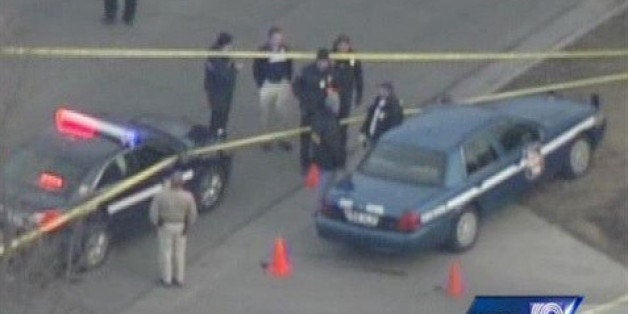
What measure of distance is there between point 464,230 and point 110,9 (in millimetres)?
8288

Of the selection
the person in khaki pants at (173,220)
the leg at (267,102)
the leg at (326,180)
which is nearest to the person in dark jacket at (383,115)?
the leg at (326,180)

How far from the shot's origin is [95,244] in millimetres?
20297

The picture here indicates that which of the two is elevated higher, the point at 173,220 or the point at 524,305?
the point at 524,305

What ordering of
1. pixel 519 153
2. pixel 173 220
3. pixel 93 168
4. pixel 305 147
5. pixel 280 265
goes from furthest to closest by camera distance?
pixel 305 147, pixel 519 153, pixel 280 265, pixel 93 168, pixel 173 220

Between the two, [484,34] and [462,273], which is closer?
[462,273]

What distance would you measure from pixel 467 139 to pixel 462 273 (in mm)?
1497

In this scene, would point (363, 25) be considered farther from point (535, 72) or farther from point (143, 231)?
point (143, 231)

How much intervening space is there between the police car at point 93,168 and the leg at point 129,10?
5922 mm

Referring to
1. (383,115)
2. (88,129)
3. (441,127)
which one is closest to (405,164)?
(441,127)

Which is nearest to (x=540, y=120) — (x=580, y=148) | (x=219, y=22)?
(x=580, y=148)

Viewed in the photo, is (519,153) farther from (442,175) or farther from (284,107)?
(284,107)

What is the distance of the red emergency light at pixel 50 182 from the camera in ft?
66.0

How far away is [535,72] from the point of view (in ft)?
86.0

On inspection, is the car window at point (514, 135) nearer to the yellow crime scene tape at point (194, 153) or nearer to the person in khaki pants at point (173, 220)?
the yellow crime scene tape at point (194, 153)
